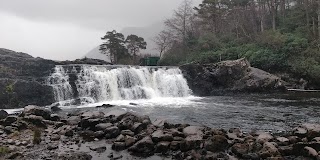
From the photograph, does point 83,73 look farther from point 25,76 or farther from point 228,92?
point 228,92

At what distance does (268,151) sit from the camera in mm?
10898

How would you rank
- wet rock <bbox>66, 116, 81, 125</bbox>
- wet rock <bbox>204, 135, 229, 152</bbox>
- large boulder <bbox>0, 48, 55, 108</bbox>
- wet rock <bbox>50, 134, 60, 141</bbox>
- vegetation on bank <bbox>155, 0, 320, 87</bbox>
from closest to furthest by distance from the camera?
wet rock <bbox>204, 135, 229, 152</bbox>
wet rock <bbox>50, 134, 60, 141</bbox>
wet rock <bbox>66, 116, 81, 125</bbox>
large boulder <bbox>0, 48, 55, 108</bbox>
vegetation on bank <bbox>155, 0, 320, 87</bbox>

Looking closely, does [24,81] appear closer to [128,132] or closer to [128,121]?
[128,121]

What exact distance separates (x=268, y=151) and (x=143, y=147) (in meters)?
4.52

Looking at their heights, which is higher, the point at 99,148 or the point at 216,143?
the point at 216,143

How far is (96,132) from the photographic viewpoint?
13883 millimetres

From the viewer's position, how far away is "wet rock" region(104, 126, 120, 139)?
535 inches

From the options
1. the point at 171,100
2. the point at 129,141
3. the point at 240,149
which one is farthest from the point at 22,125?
the point at 171,100

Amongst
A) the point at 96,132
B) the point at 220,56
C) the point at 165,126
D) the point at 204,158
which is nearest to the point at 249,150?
the point at 204,158

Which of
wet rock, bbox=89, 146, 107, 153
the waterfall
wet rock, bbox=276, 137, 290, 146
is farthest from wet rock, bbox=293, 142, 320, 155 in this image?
the waterfall

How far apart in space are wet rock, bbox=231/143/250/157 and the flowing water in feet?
13.9

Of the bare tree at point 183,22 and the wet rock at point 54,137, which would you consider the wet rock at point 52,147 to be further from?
the bare tree at point 183,22

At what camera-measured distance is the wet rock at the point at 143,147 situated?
11.7 m

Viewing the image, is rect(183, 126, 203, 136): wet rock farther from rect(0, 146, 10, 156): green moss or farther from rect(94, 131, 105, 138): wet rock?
rect(0, 146, 10, 156): green moss
